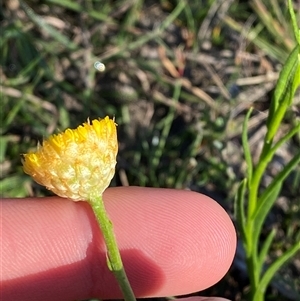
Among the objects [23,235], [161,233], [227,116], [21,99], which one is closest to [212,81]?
[227,116]

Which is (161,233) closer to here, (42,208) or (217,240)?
(217,240)

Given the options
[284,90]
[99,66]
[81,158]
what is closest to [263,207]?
[284,90]

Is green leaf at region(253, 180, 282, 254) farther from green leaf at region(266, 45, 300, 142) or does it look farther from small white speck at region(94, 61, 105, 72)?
small white speck at region(94, 61, 105, 72)

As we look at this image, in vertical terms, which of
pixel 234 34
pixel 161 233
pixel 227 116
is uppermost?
pixel 234 34

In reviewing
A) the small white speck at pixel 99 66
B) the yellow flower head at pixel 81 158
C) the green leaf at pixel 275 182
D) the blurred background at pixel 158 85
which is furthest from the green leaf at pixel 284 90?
the small white speck at pixel 99 66

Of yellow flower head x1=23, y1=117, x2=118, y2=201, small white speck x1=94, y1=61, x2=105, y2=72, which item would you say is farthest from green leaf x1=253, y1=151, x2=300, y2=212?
small white speck x1=94, y1=61, x2=105, y2=72
